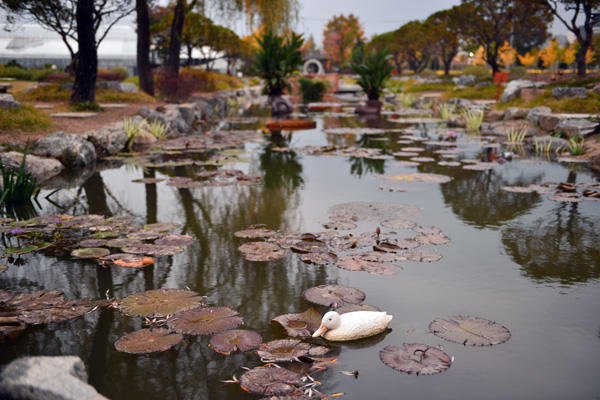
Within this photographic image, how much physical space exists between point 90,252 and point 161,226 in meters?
0.74

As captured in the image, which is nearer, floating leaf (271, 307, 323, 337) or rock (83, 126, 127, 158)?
floating leaf (271, 307, 323, 337)

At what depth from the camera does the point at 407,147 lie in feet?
28.3

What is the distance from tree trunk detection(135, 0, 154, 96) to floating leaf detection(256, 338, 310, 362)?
1263 cm

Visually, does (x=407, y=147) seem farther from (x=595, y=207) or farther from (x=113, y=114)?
(x=113, y=114)

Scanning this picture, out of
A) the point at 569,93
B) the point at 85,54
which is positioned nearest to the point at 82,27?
the point at 85,54

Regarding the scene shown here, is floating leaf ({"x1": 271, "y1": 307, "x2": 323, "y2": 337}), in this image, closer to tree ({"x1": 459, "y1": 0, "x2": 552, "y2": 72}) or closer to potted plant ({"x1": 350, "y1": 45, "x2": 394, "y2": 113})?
potted plant ({"x1": 350, "y1": 45, "x2": 394, "y2": 113})

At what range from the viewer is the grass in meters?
7.53

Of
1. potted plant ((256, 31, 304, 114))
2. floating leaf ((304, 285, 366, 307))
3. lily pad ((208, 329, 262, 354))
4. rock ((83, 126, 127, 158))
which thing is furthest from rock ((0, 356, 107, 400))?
potted plant ((256, 31, 304, 114))

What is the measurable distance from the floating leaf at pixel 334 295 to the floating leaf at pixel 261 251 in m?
0.57

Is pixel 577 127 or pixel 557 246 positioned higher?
pixel 577 127

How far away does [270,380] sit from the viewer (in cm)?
199

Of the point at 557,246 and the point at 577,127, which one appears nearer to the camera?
the point at 557,246

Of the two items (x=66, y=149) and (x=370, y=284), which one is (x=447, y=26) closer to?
(x=66, y=149)

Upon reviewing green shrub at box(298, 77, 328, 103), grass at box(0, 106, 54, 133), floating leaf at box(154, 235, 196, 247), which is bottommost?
floating leaf at box(154, 235, 196, 247)
